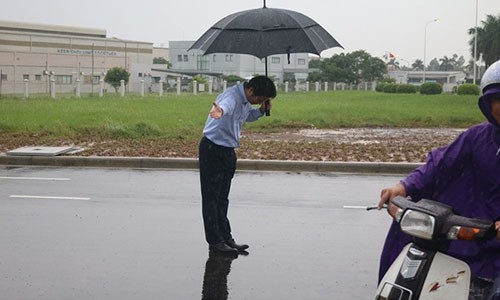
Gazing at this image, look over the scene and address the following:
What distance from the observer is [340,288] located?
5629mm

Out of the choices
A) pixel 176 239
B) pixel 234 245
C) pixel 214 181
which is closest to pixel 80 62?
pixel 176 239

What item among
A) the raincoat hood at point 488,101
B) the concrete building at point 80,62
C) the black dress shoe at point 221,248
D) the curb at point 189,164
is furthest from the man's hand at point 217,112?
the concrete building at point 80,62

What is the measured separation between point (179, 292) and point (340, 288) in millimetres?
1270

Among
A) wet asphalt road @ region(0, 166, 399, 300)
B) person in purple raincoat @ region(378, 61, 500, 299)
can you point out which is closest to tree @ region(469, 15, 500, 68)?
wet asphalt road @ region(0, 166, 399, 300)

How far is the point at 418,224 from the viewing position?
2.67 metres

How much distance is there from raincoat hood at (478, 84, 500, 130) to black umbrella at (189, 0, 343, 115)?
3.87 meters

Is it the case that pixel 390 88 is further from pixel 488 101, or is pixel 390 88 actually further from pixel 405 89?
pixel 488 101

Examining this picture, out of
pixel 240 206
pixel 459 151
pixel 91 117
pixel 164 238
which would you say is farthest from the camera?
pixel 91 117

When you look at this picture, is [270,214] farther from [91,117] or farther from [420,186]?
[91,117]

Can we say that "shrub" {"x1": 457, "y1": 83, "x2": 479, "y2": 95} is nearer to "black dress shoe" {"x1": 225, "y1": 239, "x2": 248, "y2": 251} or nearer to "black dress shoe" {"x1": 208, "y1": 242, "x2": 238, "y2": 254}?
"black dress shoe" {"x1": 225, "y1": 239, "x2": 248, "y2": 251}

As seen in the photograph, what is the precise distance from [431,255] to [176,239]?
474 cm

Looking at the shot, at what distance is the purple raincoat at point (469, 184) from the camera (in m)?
2.89

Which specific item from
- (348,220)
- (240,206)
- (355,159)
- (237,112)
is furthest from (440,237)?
(355,159)

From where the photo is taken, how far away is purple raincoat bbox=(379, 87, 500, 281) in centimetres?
289
